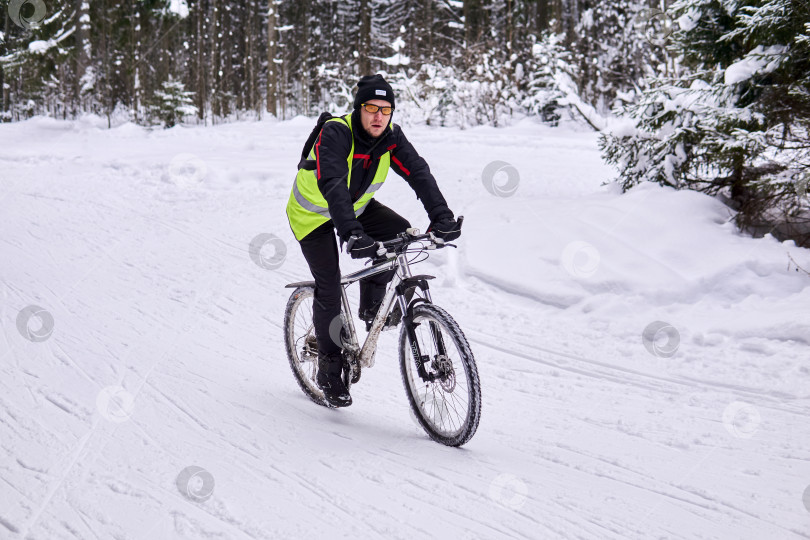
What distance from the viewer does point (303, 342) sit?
15.1 ft

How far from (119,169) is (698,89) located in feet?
32.9

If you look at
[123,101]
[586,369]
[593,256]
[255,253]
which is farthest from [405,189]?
[123,101]

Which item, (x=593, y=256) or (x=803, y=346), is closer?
(x=803, y=346)

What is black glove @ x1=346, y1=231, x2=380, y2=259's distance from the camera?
3332 mm

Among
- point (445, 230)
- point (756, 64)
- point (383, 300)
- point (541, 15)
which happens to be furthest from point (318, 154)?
point (541, 15)

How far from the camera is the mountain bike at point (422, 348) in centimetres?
350

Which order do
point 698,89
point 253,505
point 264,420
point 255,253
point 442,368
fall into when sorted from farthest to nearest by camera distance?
1. point 255,253
2. point 698,89
3. point 264,420
4. point 442,368
5. point 253,505

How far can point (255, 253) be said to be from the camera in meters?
7.93

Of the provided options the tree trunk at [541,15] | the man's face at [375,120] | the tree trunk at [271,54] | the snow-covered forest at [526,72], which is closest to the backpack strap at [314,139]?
the man's face at [375,120]

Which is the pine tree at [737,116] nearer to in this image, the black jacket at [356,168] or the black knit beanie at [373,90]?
the black jacket at [356,168]

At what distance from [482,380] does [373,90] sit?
2265 millimetres

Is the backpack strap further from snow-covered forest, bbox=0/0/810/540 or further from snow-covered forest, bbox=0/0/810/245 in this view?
snow-covered forest, bbox=0/0/810/245

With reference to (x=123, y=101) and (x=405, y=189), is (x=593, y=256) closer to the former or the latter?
(x=405, y=189)

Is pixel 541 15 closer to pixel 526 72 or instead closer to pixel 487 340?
pixel 526 72
